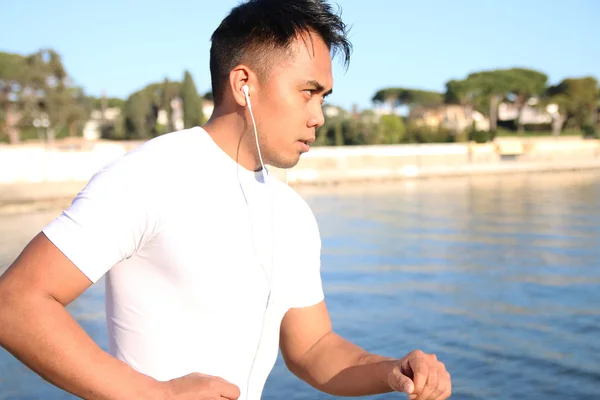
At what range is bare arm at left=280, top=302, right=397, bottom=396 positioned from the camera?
6.37ft

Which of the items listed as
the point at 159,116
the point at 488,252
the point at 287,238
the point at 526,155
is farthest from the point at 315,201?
the point at 159,116

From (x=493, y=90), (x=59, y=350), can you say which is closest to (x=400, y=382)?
(x=59, y=350)

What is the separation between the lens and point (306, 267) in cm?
199

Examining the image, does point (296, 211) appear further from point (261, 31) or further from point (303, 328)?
point (261, 31)

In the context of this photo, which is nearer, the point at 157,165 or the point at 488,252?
the point at 157,165

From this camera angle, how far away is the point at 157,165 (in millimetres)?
1606

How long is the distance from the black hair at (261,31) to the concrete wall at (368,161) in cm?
2394

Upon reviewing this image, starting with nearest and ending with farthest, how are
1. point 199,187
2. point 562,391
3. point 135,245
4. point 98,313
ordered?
1. point 135,245
2. point 199,187
3. point 562,391
4. point 98,313

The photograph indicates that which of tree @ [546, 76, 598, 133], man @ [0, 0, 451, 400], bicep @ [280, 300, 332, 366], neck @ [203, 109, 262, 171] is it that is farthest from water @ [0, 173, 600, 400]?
tree @ [546, 76, 598, 133]

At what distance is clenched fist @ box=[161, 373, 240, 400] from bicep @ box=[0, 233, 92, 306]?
0.27m

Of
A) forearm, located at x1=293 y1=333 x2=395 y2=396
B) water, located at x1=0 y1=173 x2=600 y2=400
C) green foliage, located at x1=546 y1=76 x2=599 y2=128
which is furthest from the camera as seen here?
green foliage, located at x1=546 y1=76 x2=599 y2=128

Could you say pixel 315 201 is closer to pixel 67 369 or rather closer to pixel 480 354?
pixel 480 354

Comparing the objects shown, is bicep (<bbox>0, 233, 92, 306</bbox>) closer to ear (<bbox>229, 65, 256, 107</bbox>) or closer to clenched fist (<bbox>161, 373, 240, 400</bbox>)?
clenched fist (<bbox>161, 373, 240, 400</bbox>)

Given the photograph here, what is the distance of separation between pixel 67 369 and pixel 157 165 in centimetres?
45
